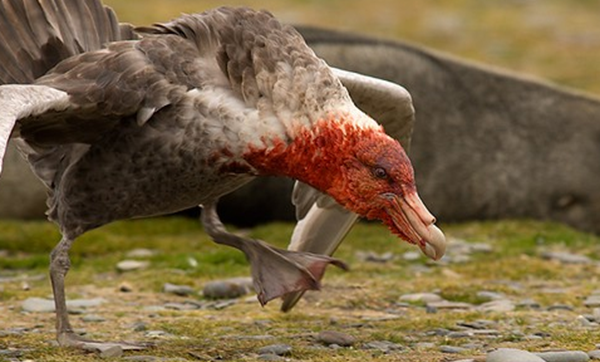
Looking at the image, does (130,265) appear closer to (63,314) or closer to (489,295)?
(489,295)

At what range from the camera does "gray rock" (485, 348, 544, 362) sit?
20.3 feet

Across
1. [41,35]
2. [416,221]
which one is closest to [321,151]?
[416,221]

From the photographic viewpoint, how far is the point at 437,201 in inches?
490

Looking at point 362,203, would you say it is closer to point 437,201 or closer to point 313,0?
point 437,201

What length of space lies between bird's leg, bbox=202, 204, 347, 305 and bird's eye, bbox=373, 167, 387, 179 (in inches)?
42.3

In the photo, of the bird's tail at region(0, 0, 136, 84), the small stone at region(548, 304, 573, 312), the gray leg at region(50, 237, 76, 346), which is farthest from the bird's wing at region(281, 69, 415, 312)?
the gray leg at region(50, 237, 76, 346)

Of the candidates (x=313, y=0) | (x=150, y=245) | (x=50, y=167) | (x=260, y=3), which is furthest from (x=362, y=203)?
(x=313, y=0)

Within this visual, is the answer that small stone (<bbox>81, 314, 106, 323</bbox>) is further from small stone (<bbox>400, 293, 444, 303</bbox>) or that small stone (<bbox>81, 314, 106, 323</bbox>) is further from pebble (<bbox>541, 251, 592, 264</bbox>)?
pebble (<bbox>541, 251, 592, 264</bbox>)

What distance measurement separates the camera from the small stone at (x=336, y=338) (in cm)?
729

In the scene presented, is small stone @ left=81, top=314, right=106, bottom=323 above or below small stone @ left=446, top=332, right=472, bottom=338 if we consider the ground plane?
below

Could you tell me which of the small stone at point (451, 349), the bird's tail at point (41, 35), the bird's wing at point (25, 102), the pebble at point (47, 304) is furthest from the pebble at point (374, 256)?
the bird's wing at point (25, 102)

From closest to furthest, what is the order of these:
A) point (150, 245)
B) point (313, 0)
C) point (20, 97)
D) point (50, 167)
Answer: point (20, 97), point (50, 167), point (150, 245), point (313, 0)

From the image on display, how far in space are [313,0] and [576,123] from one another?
15724 mm

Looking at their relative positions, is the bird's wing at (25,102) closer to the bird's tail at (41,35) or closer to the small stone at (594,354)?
the bird's tail at (41,35)
